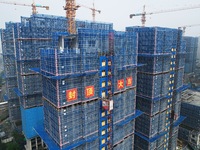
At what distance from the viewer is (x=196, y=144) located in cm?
7619

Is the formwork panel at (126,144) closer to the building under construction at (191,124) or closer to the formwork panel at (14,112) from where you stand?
the building under construction at (191,124)

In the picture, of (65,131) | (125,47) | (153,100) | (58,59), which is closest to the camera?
(58,59)

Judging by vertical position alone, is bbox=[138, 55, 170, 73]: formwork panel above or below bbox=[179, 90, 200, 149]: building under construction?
above

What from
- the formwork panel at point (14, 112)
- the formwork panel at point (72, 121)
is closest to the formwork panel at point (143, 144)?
the formwork panel at point (72, 121)

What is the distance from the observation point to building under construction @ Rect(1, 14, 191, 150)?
32688 millimetres

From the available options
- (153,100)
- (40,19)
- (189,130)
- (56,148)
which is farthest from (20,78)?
(189,130)

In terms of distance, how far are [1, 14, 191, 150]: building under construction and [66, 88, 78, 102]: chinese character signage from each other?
199 millimetres

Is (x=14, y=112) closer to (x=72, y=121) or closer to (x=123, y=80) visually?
(x=72, y=121)

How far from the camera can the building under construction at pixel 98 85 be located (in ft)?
107

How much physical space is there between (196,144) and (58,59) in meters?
77.3

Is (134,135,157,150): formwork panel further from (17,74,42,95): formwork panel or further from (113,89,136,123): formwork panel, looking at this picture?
(17,74,42,95): formwork panel

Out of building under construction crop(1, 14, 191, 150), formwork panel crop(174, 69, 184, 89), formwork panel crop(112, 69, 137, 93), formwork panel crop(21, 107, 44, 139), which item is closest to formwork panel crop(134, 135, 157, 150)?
building under construction crop(1, 14, 191, 150)

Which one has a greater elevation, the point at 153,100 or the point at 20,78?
the point at 20,78

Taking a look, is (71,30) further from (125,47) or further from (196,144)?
(196,144)
